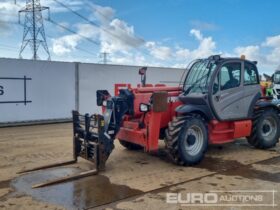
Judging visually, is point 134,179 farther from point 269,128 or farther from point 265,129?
point 269,128

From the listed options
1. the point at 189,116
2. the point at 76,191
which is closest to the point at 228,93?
the point at 189,116

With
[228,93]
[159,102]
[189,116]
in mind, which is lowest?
[189,116]

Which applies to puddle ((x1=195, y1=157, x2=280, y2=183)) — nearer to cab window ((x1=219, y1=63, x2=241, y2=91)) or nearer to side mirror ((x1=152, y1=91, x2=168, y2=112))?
side mirror ((x1=152, y1=91, x2=168, y2=112))

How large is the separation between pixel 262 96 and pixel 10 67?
8.51 m

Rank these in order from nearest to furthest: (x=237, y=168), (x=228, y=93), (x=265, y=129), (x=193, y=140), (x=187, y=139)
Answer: (x=237, y=168), (x=187, y=139), (x=193, y=140), (x=228, y=93), (x=265, y=129)

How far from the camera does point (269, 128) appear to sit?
8.62m

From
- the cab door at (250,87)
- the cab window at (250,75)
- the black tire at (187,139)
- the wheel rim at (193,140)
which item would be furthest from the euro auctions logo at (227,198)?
the cab window at (250,75)

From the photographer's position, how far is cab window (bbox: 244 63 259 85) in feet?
26.3

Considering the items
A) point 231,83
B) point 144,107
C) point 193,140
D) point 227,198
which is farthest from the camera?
point 231,83

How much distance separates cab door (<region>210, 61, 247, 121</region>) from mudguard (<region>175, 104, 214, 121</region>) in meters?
0.13

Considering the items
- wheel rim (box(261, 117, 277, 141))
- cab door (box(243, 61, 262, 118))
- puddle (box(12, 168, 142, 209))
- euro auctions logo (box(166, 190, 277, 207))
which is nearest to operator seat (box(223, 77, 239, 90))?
cab door (box(243, 61, 262, 118))

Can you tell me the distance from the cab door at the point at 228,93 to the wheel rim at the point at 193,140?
2.16 ft

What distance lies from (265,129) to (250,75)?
1417 millimetres

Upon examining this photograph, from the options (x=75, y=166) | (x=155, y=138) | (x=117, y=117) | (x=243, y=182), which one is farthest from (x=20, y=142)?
(x=243, y=182)
